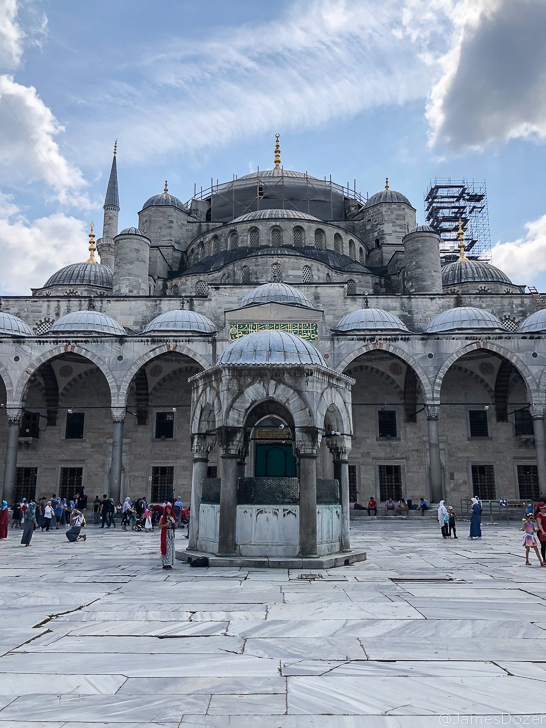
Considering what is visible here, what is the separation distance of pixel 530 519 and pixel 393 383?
45.2 ft

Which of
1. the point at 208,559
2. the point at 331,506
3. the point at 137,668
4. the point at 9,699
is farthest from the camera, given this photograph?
the point at 331,506

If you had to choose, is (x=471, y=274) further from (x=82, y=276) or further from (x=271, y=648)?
(x=271, y=648)

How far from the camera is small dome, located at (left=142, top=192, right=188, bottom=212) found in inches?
1196

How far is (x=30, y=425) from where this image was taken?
72.6 ft

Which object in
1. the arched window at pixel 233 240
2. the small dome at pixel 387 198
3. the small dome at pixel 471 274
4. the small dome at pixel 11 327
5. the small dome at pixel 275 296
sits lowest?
the small dome at pixel 11 327

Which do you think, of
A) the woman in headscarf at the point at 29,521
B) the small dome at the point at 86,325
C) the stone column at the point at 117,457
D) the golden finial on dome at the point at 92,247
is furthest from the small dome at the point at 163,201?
the woman in headscarf at the point at 29,521

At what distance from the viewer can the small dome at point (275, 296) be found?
20.4 m

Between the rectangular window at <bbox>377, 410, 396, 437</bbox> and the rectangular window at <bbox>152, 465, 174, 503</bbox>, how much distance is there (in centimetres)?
790

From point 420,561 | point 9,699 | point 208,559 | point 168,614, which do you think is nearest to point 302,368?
point 208,559

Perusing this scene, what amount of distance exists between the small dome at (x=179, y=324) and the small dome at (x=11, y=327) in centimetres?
440

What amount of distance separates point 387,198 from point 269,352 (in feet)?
76.4

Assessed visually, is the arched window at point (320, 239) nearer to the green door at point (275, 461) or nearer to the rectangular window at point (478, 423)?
the rectangular window at point (478, 423)

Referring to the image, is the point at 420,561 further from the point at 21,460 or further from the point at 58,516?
the point at 21,460

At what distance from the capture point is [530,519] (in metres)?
8.78
